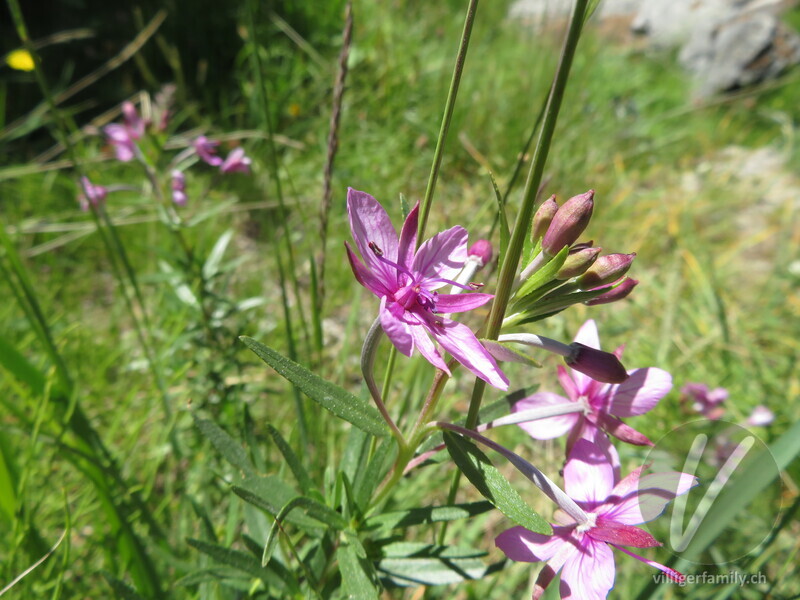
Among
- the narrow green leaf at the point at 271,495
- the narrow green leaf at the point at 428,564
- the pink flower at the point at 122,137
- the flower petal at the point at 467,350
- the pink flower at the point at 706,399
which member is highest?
the flower petal at the point at 467,350

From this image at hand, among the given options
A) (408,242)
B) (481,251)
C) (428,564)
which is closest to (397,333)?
(408,242)

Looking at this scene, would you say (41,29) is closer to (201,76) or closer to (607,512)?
(201,76)

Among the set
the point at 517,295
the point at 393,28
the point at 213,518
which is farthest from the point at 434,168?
the point at 393,28

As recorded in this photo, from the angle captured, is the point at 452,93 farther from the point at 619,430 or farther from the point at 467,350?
the point at 619,430

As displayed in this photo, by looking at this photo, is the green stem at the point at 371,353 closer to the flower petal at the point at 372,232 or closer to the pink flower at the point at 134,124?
the flower petal at the point at 372,232

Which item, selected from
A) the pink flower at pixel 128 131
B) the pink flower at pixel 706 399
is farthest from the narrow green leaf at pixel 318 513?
the pink flower at pixel 706 399

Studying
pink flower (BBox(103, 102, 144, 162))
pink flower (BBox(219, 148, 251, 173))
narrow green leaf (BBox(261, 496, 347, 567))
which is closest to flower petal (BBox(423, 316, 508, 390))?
narrow green leaf (BBox(261, 496, 347, 567))
